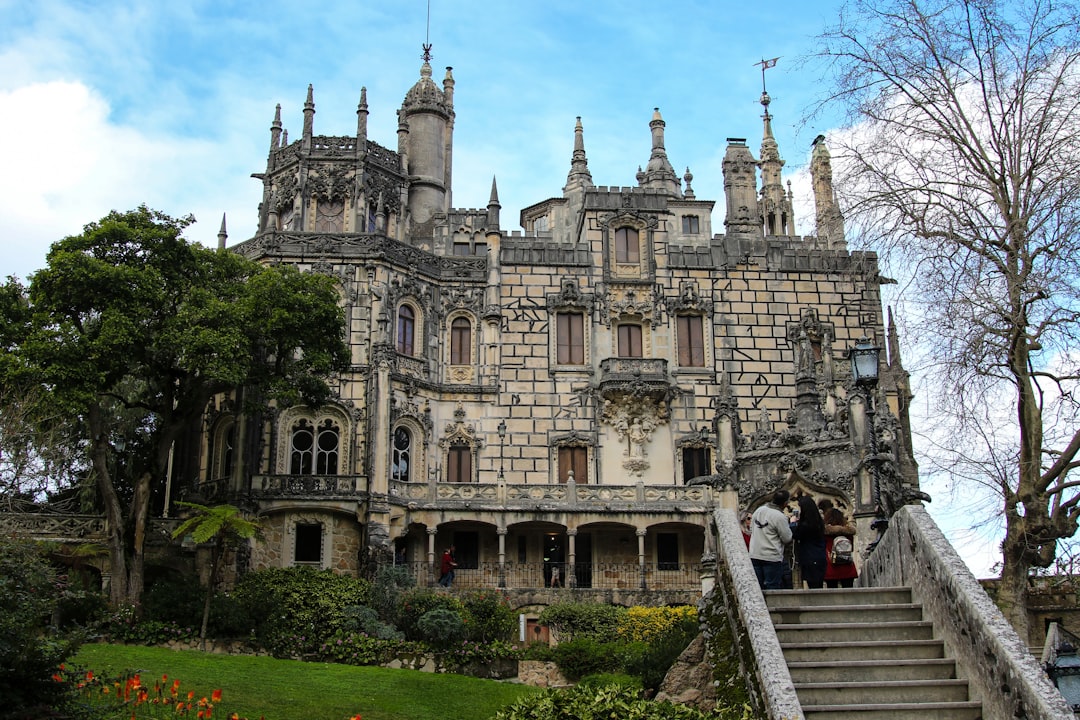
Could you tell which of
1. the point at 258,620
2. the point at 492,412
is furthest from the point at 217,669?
Result: the point at 492,412

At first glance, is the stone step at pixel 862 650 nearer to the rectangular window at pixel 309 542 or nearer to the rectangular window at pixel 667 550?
the rectangular window at pixel 309 542

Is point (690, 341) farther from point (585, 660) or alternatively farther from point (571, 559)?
point (585, 660)

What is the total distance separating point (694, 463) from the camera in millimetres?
40812

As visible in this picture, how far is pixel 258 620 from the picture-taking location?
91.9 feet

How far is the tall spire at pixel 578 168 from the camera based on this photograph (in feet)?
190

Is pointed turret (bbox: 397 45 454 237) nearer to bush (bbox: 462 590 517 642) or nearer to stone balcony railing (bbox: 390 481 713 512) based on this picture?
stone balcony railing (bbox: 390 481 713 512)

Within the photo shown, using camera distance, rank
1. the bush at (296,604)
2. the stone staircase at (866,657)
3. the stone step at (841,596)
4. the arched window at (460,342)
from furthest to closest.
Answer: the arched window at (460,342)
the bush at (296,604)
the stone step at (841,596)
the stone staircase at (866,657)

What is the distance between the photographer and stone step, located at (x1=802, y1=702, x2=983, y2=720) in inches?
438

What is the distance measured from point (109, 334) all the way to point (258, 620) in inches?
320

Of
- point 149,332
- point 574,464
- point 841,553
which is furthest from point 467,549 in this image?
point 841,553

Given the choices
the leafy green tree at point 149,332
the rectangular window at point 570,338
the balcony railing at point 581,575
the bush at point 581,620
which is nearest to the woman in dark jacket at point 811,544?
the bush at point 581,620

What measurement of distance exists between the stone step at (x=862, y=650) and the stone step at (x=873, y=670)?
0.88ft

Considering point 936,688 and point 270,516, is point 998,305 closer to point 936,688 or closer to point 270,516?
point 936,688

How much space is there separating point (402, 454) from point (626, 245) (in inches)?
461
